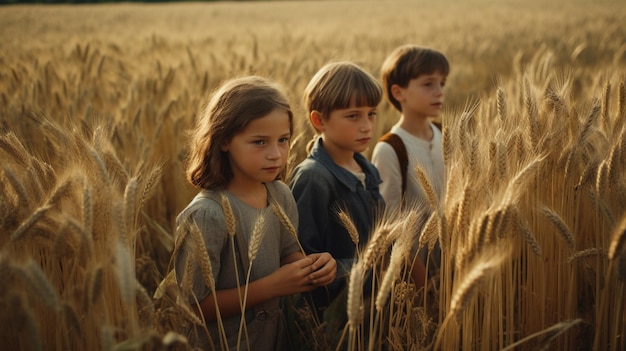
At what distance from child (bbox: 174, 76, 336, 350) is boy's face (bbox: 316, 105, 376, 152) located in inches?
14.8

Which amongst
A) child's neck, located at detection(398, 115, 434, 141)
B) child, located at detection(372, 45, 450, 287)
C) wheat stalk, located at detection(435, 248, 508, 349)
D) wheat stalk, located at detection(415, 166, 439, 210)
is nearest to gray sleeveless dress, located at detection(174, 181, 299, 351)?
wheat stalk, located at detection(415, 166, 439, 210)

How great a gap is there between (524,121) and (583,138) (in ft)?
0.82

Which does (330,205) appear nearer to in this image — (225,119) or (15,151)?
(225,119)

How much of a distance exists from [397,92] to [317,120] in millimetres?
823

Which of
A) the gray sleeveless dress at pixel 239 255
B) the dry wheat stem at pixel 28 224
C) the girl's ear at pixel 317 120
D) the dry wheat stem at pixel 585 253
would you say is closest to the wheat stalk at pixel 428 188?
the dry wheat stem at pixel 585 253

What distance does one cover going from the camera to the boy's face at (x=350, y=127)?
2.23m

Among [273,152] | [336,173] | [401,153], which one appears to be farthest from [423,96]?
[273,152]

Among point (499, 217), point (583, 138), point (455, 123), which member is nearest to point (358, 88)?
point (455, 123)

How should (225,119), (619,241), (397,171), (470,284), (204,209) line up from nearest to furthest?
(470,284)
(619,241)
(204,209)
(225,119)
(397,171)

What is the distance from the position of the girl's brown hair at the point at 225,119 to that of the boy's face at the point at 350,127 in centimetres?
38

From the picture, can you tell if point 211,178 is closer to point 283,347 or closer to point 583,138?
point 283,347

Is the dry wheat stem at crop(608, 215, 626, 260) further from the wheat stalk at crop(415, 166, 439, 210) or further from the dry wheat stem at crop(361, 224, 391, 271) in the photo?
the dry wheat stem at crop(361, 224, 391, 271)

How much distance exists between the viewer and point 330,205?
7.27 ft

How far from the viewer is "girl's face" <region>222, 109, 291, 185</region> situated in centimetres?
177
